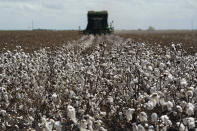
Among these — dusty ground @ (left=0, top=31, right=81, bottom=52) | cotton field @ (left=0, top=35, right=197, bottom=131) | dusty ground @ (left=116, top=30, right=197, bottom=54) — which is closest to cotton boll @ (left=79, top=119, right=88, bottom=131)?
cotton field @ (left=0, top=35, right=197, bottom=131)

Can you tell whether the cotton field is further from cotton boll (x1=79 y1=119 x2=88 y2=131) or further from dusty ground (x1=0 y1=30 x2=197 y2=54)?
dusty ground (x1=0 y1=30 x2=197 y2=54)

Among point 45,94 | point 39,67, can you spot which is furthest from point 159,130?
point 39,67

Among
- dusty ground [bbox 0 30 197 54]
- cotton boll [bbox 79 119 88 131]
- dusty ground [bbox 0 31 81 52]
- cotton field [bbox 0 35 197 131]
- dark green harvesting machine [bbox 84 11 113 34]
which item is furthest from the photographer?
dark green harvesting machine [bbox 84 11 113 34]

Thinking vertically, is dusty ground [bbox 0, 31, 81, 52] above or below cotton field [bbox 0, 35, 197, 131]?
below

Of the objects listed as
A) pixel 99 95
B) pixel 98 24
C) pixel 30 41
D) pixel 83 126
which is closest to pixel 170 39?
pixel 30 41

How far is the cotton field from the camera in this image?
745 cm

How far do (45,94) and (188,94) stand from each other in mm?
4347

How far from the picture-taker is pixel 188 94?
706 cm

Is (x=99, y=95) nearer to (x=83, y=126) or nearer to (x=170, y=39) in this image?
(x=83, y=126)

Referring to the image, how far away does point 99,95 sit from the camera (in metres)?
10.7

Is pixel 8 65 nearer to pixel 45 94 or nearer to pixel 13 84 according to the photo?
pixel 13 84

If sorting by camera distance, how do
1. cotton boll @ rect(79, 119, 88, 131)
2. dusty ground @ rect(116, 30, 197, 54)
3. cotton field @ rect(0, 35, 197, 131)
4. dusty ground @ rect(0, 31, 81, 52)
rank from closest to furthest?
cotton boll @ rect(79, 119, 88, 131), cotton field @ rect(0, 35, 197, 131), dusty ground @ rect(116, 30, 197, 54), dusty ground @ rect(0, 31, 81, 52)

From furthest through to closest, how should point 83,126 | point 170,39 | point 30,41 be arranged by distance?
point 170,39 < point 30,41 < point 83,126

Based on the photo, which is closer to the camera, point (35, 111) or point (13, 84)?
point (35, 111)
